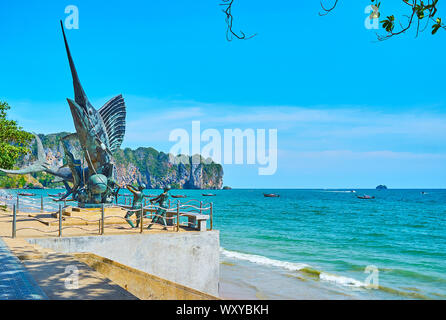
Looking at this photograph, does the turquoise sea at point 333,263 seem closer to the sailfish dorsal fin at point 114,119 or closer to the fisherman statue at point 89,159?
the fisherman statue at point 89,159

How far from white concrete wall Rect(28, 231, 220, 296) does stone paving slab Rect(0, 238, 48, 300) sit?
122 inches

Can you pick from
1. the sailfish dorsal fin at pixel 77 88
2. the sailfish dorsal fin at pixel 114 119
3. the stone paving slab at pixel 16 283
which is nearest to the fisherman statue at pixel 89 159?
the sailfish dorsal fin at pixel 77 88

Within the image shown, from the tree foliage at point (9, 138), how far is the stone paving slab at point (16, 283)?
55.9ft

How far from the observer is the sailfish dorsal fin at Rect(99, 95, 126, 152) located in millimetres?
18656

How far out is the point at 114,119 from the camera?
19125mm

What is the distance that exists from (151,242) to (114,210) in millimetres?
4866

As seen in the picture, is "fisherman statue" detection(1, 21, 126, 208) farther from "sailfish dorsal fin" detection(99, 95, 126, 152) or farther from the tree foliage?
the tree foliage

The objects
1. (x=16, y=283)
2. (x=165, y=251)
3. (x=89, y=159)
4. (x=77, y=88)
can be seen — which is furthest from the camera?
(x=77, y=88)

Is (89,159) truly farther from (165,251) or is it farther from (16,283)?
(16,283)

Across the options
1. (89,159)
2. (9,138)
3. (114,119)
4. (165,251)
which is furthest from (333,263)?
(9,138)

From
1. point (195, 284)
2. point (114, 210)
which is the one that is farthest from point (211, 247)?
point (114, 210)

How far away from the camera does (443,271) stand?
1980 centimetres

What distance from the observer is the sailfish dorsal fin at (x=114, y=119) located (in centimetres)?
1866

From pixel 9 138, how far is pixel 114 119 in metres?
8.74
